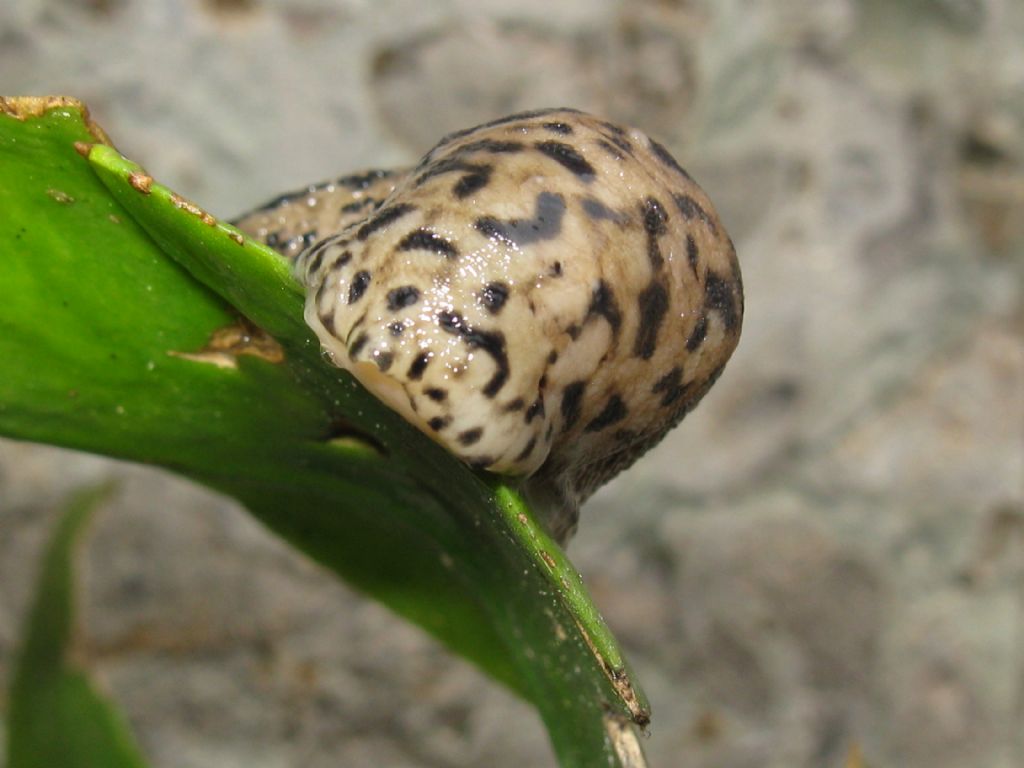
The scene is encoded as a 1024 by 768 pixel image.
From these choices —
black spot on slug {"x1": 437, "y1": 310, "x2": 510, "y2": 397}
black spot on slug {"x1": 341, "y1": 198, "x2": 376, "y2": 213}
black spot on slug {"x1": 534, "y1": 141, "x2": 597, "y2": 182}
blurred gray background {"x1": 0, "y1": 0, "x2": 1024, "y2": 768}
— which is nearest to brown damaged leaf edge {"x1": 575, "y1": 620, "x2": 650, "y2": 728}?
black spot on slug {"x1": 437, "y1": 310, "x2": 510, "y2": 397}

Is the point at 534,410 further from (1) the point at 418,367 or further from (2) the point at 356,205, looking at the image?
(2) the point at 356,205

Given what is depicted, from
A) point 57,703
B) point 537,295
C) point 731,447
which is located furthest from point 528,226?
point 731,447

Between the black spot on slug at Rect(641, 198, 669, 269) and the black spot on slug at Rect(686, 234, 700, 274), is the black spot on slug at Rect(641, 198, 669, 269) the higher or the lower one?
the lower one

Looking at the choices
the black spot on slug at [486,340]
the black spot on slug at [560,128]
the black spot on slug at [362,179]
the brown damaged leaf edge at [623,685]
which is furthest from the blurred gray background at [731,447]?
the brown damaged leaf edge at [623,685]

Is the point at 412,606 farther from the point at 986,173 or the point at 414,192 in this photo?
the point at 986,173

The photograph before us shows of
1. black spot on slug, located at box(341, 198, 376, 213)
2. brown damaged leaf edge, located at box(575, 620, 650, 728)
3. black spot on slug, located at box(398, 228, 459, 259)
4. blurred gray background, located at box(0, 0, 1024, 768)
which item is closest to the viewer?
brown damaged leaf edge, located at box(575, 620, 650, 728)

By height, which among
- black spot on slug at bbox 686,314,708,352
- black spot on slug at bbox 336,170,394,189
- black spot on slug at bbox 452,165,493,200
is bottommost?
black spot on slug at bbox 452,165,493,200

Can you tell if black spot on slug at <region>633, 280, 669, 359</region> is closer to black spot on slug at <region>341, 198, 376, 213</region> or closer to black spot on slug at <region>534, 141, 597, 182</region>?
black spot on slug at <region>534, 141, 597, 182</region>
